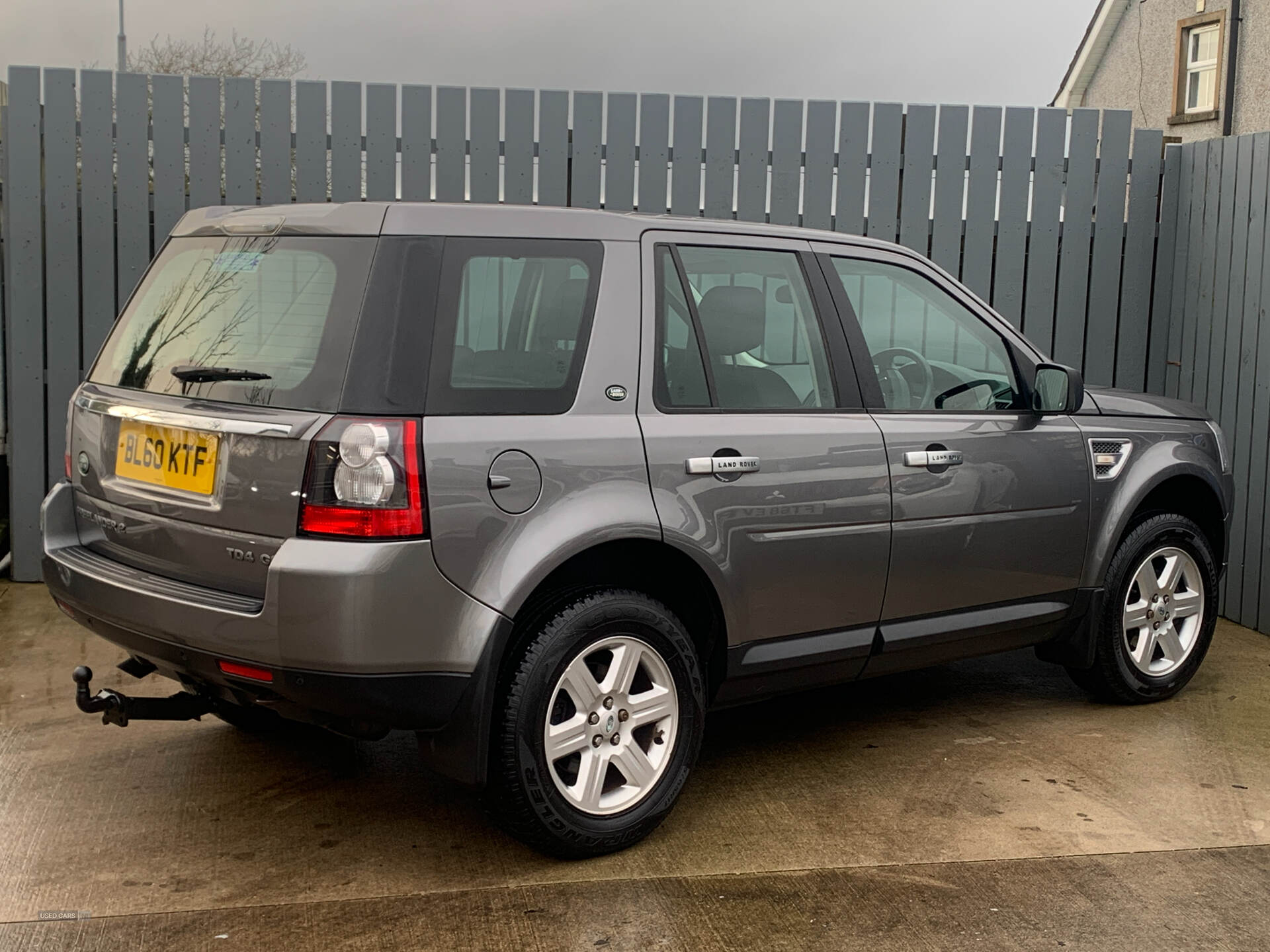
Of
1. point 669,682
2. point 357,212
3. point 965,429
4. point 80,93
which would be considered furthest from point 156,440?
point 80,93

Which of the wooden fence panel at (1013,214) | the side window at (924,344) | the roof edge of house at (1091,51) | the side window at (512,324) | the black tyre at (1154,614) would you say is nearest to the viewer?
the side window at (512,324)

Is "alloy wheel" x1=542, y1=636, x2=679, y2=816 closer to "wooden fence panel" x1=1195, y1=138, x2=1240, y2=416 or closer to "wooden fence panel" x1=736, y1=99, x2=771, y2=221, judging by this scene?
"wooden fence panel" x1=736, y1=99, x2=771, y2=221

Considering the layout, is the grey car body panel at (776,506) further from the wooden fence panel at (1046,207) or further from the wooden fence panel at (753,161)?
the wooden fence panel at (1046,207)

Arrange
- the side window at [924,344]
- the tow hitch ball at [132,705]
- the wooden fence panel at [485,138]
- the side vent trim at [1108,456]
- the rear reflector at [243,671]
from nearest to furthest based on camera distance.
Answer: the rear reflector at [243,671] → the tow hitch ball at [132,705] → the side window at [924,344] → the side vent trim at [1108,456] → the wooden fence panel at [485,138]

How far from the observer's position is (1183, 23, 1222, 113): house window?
2134 centimetres

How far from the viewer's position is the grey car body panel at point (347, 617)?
3090mm

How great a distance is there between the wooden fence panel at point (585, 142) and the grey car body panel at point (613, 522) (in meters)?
3.01

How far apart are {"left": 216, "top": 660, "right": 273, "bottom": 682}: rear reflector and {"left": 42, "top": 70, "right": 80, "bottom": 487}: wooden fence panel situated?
170 inches

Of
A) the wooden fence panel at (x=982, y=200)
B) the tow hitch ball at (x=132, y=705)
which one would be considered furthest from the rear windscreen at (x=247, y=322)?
the wooden fence panel at (x=982, y=200)

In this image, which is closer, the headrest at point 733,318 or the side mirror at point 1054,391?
the headrest at point 733,318

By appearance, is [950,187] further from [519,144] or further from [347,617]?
[347,617]

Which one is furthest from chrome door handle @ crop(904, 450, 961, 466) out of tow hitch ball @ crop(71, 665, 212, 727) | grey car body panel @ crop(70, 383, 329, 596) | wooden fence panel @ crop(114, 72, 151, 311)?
wooden fence panel @ crop(114, 72, 151, 311)

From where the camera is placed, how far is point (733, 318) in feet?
13.0

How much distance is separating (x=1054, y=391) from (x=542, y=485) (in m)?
2.18
